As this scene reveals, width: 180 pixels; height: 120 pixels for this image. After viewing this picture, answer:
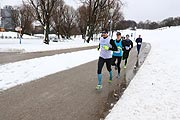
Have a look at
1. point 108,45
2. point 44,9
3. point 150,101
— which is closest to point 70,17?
point 44,9

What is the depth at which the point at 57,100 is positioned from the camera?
22.7 ft

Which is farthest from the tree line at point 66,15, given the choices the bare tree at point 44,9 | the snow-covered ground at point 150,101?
the snow-covered ground at point 150,101

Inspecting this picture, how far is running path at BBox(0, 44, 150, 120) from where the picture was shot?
5719 mm

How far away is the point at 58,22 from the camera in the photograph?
67.4 m

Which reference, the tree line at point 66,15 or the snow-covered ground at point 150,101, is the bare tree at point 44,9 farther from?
the snow-covered ground at point 150,101

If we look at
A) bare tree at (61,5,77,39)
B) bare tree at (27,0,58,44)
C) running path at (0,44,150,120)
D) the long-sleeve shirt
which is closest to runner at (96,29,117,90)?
the long-sleeve shirt

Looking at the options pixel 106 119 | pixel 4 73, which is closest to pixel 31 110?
pixel 106 119

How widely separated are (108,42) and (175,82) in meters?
3.16

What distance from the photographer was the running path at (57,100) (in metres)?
5.72

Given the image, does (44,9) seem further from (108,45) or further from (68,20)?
(68,20)

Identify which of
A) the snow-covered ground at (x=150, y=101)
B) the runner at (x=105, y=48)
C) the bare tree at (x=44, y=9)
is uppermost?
the bare tree at (x=44, y=9)

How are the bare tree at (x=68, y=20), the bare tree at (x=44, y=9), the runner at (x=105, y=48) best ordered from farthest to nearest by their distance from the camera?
the bare tree at (x=68, y=20) → the bare tree at (x=44, y=9) → the runner at (x=105, y=48)

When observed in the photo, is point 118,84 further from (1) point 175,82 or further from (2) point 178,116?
(2) point 178,116

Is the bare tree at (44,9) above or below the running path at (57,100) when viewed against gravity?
above
